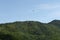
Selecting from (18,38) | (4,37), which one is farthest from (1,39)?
(18,38)

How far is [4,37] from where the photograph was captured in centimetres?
19175

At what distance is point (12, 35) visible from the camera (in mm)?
198000

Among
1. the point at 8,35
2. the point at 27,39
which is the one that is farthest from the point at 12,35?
the point at 27,39

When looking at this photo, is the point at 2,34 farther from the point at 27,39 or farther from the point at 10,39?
the point at 27,39

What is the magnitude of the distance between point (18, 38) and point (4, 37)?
48.7 feet

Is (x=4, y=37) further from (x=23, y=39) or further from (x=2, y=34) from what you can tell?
(x=23, y=39)

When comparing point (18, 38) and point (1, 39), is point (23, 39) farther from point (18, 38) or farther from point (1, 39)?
point (1, 39)

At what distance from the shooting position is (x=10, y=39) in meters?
188

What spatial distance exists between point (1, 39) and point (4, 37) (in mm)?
4366

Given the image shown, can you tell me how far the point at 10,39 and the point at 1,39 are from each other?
29.7 ft

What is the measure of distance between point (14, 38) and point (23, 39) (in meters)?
9.76

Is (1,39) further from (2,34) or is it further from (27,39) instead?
(27,39)

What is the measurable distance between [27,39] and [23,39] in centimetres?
450

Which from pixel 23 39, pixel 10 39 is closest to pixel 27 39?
pixel 23 39
